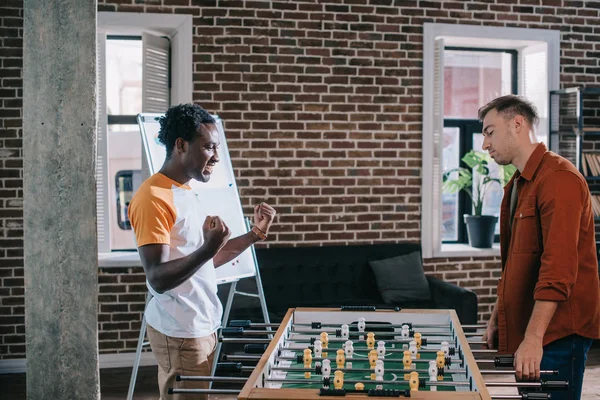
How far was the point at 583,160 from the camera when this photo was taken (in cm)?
584

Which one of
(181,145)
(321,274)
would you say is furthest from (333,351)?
(321,274)

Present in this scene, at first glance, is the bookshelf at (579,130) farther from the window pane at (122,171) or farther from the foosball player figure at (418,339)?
the foosball player figure at (418,339)

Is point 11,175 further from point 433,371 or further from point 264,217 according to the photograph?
point 433,371

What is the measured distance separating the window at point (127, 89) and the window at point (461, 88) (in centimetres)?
208

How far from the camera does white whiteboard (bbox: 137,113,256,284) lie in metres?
4.13

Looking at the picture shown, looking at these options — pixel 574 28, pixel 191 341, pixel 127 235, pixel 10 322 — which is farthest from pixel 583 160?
pixel 10 322

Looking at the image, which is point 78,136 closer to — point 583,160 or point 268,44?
point 268,44

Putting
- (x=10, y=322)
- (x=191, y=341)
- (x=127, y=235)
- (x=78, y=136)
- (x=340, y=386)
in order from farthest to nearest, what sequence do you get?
(x=127, y=235) → (x=10, y=322) → (x=78, y=136) → (x=191, y=341) → (x=340, y=386)

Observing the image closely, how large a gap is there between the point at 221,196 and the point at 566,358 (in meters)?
2.49

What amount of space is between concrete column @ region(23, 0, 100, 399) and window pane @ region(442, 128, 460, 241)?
4.24m

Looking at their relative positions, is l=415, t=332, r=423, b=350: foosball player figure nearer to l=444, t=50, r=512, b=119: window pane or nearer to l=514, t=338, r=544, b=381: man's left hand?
l=514, t=338, r=544, b=381: man's left hand

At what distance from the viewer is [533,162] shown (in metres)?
2.49

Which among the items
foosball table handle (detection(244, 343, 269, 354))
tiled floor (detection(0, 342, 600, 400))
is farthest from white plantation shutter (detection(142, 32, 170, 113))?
foosball table handle (detection(244, 343, 269, 354))

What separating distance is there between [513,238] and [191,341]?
4.16ft
